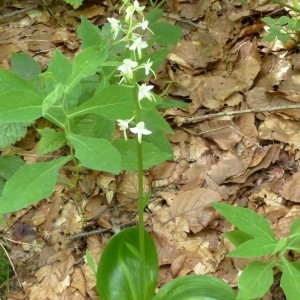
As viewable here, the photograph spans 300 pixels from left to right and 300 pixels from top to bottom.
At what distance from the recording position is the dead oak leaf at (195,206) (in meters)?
2.38

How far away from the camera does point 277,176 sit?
2502mm

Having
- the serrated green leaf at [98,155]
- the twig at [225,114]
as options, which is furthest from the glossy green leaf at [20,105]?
the twig at [225,114]

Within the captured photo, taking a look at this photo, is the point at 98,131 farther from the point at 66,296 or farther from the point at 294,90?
the point at 294,90

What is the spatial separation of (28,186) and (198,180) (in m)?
1.00

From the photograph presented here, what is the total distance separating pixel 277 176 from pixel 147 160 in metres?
0.79

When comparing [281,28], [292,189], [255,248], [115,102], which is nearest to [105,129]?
[115,102]

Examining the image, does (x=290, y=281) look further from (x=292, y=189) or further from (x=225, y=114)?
(x=225, y=114)

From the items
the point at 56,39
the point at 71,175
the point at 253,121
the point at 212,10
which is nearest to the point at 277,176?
the point at 253,121

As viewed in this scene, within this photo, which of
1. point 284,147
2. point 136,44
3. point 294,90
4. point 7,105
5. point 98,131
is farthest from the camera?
point 294,90

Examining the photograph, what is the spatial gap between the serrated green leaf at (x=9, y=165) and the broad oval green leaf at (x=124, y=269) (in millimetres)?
658

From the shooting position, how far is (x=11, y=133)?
251 centimetres

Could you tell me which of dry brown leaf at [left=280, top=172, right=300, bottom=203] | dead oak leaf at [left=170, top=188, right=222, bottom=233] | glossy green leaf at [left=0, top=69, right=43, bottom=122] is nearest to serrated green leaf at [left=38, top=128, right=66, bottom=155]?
glossy green leaf at [left=0, top=69, right=43, bottom=122]

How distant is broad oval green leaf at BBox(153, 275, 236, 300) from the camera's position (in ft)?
6.39

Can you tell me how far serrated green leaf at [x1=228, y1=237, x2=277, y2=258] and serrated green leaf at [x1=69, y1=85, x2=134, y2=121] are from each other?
56cm
